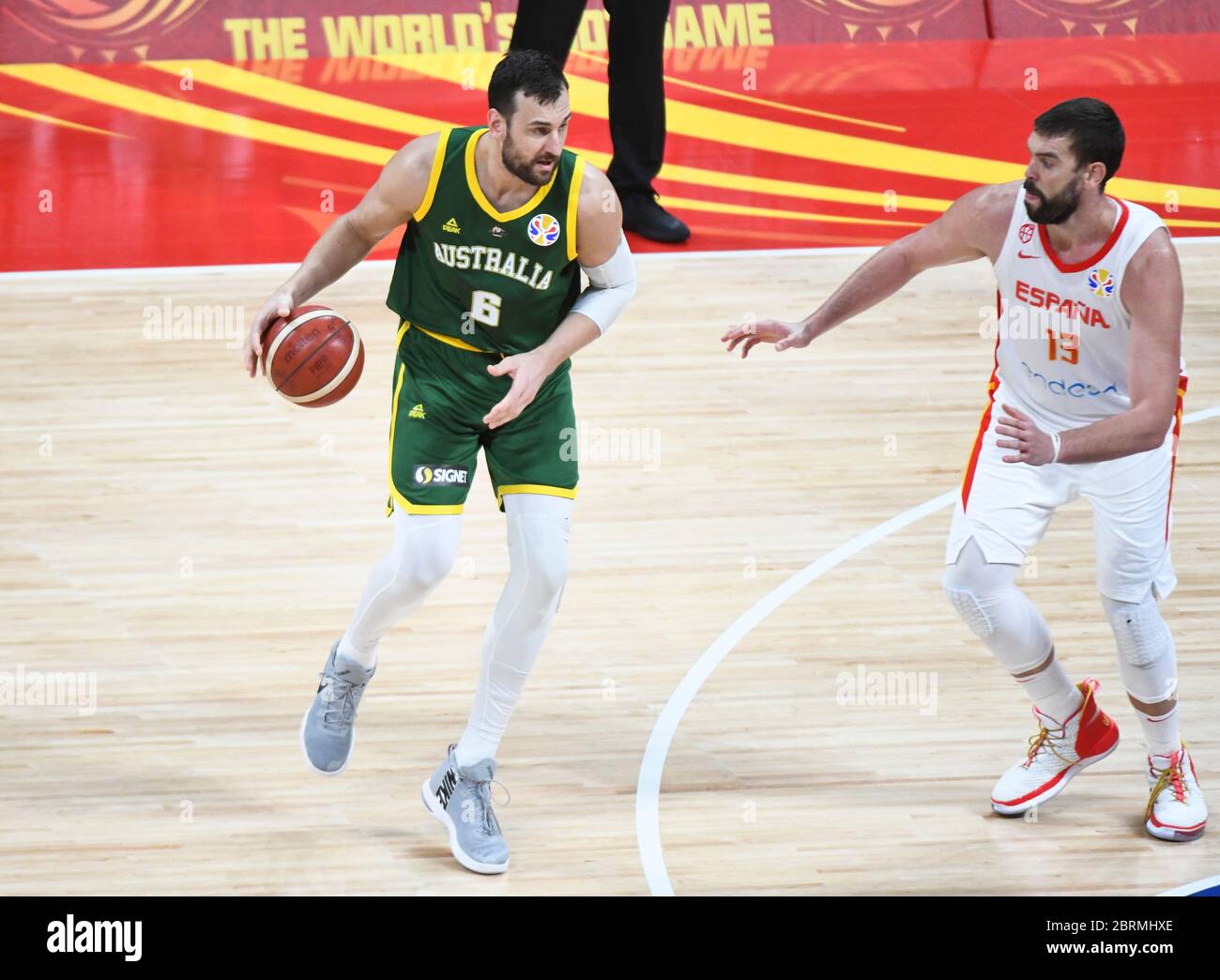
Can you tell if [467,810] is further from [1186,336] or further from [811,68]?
[811,68]

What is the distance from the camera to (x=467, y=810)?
15.2 ft

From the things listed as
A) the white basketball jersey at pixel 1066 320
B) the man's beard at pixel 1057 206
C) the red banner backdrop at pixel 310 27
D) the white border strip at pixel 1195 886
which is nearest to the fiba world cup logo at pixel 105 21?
the red banner backdrop at pixel 310 27

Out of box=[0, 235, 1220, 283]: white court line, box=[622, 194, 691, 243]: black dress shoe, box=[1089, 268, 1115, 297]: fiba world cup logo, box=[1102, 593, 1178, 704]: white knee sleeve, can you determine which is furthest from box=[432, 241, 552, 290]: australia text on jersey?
box=[622, 194, 691, 243]: black dress shoe

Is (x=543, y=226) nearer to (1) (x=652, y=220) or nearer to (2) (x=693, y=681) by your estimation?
(2) (x=693, y=681)

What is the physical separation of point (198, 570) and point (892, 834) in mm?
2792

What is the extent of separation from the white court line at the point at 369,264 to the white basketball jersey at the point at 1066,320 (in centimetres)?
438

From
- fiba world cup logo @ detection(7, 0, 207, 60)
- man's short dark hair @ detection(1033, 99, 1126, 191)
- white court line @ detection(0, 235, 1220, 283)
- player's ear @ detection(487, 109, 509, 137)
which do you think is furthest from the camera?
fiba world cup logo @ detection(7, 0, 207, 60)

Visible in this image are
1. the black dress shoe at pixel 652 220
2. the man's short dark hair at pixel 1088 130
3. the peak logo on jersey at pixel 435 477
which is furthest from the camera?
Result: the black dress shoe at pixel 652 220

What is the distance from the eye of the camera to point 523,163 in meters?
4.36

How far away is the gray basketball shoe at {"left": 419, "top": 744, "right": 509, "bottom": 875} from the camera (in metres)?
4.57

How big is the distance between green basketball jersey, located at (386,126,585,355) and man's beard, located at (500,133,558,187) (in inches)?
3.1

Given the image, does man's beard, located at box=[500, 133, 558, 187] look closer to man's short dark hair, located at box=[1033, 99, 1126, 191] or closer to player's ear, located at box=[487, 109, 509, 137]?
player's ear, located at box=[487, 109, 509, 137]

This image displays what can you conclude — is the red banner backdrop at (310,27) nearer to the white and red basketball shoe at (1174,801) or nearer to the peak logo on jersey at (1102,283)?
the peak logo on jersey at (1102,283)

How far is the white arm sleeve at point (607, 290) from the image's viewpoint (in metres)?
4.57
